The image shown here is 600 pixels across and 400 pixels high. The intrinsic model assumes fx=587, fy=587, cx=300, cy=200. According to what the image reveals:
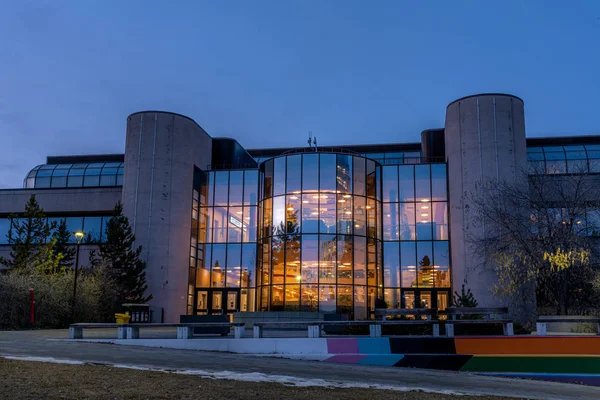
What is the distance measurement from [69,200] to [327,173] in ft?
66.8

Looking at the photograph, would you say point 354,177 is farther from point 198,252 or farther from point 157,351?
point 157,351

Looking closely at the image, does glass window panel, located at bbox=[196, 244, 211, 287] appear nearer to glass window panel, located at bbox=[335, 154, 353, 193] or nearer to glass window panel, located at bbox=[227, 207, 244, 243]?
glass window panel, located at bbox=[227, 207, 244, 243]

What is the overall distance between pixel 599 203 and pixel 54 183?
4054cm

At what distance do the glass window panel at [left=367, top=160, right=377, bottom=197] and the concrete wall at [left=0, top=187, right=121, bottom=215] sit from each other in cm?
1816

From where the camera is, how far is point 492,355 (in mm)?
15844

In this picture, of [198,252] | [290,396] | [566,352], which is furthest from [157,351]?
[198,252]

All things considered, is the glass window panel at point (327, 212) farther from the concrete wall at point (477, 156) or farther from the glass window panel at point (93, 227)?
the glass window panel at point (93, 227)

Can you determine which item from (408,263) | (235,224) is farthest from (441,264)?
(235,224)

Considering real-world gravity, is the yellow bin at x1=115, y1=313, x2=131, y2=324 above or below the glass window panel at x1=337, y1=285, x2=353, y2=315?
below

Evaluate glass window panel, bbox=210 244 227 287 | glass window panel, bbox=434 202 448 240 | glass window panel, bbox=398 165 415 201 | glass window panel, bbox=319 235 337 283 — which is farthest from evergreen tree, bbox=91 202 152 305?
glass window panel, bbox=434 202 448 240

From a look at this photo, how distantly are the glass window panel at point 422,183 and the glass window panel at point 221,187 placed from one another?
13099 mm

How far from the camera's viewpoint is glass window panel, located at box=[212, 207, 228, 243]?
133ft

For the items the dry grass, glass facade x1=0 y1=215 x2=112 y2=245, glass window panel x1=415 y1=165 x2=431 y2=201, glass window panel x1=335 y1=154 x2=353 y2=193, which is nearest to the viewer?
the dry grass

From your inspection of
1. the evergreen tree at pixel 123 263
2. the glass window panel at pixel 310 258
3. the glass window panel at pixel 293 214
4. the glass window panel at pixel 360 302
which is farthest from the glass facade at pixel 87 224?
the glass window panel at pixel 360 302
